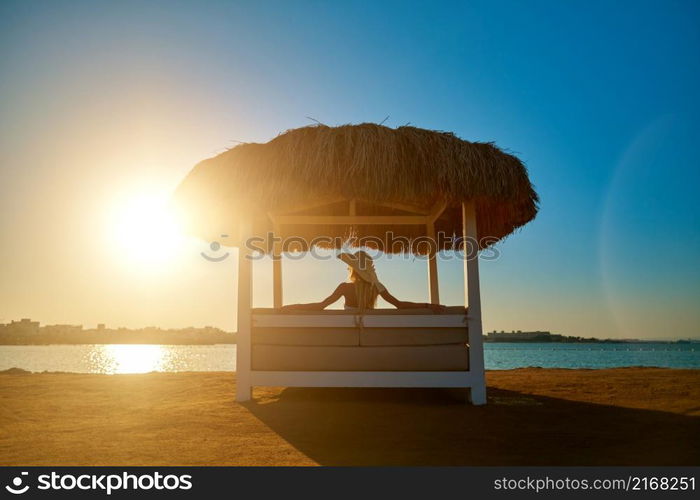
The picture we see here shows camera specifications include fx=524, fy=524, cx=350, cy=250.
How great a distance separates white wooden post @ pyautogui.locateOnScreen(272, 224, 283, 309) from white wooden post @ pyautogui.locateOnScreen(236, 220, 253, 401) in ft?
5.90

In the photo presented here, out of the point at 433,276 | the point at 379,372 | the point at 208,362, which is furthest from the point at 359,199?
the point at 208,362

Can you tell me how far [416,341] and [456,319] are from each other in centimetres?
48

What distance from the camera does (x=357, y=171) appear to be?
5402mm

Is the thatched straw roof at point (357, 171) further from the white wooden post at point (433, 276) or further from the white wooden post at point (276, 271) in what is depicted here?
the white wooden post at point (433, 276)

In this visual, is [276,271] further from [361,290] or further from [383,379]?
[383,379]

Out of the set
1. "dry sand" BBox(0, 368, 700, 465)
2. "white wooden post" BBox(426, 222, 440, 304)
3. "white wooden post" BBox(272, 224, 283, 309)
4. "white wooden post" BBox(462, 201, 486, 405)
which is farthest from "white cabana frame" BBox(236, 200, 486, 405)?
"white wooden post" BBox(426, 222, 440, 304)

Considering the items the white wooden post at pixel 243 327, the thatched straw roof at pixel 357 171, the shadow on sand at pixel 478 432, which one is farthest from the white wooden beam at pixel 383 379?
the thatched straw roof at pixel 357 171

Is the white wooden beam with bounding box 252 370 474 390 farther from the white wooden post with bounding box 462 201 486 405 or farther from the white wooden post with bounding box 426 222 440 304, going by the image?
the white wooden post with bounding box 426 222 440 304

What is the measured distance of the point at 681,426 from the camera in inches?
151

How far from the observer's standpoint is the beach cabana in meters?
5.31

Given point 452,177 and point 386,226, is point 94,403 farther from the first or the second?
point 386,226

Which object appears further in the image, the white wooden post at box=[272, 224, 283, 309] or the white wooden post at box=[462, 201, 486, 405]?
the white wooden post at box=[272, 224, 283, 309]

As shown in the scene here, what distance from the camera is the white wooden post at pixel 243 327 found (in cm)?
546

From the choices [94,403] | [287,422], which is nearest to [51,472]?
[287,422]
